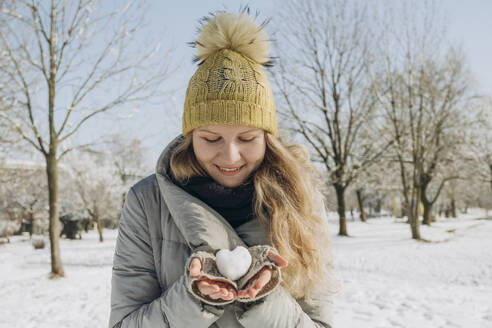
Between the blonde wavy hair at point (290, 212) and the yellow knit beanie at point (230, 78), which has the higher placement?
the yellow knit beanie at point (230, 78)

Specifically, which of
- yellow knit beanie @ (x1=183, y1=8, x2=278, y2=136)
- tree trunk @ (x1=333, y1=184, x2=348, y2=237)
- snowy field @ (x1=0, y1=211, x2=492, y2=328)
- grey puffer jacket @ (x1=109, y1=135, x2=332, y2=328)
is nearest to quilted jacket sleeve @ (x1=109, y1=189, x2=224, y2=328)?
grey puffer jacket @ (x1=109, y1=135, x2=332, y2=328)

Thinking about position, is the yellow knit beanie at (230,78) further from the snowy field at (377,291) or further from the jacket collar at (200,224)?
the snowy field at (377,291)

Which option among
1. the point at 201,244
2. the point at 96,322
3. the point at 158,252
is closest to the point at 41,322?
the point at 96,322

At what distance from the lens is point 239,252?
3.33 ft

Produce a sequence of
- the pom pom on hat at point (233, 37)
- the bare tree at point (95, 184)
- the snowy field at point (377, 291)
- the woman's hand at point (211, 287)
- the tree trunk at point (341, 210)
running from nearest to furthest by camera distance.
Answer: the woman's hand at point (211, 287), the pom pom on hat at point (233, 37), the snowy field at point (377, 291), the tree trunk at point (341, 210), the bare tree at point (95, 184)

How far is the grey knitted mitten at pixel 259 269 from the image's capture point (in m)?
1.00

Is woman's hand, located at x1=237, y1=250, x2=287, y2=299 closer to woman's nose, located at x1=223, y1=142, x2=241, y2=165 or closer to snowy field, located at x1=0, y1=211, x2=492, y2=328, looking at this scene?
woman's nose, located at x1=223, y1=142, x2=241, y2=165

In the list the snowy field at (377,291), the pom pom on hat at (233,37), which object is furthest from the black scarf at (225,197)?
the snowy field at (377,291)

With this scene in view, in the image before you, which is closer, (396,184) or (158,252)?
(158,252)

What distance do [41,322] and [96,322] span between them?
32.1 inches

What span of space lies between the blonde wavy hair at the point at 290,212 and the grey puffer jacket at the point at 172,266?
0.06m

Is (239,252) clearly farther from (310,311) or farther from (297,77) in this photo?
(297,77)

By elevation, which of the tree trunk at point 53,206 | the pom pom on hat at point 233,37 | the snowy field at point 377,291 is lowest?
the snowy field at point 377,291

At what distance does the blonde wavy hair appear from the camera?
52.3 inches
